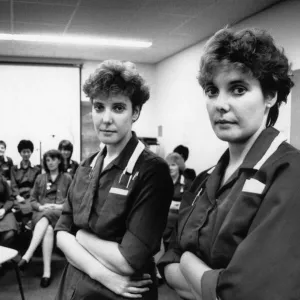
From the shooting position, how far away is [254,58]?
1000 millimetres

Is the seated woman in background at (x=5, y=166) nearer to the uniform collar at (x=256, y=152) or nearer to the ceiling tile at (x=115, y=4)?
the ceiling tile at (x=115, y=4)

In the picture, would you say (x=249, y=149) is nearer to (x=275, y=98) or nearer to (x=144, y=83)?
(x=275, y=98)

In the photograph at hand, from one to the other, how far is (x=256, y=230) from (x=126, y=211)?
24.0 inches

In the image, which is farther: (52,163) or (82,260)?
(52,163)

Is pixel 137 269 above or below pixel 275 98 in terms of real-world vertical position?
below

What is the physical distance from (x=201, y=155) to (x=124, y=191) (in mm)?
4950

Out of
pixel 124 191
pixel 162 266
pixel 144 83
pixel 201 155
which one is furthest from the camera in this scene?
pixel 201 155

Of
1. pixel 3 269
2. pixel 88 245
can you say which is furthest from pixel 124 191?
pixel 3 269

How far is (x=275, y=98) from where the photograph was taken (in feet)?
3.43

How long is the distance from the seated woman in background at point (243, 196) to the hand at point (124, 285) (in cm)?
15

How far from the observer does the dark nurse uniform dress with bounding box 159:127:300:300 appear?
31.8 inches

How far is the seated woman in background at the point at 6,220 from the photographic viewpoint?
3658 mm

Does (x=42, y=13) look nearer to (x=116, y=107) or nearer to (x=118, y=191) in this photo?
(x=116, y=107)

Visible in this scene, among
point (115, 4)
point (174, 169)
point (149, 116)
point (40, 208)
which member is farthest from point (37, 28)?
point (149, 116)
